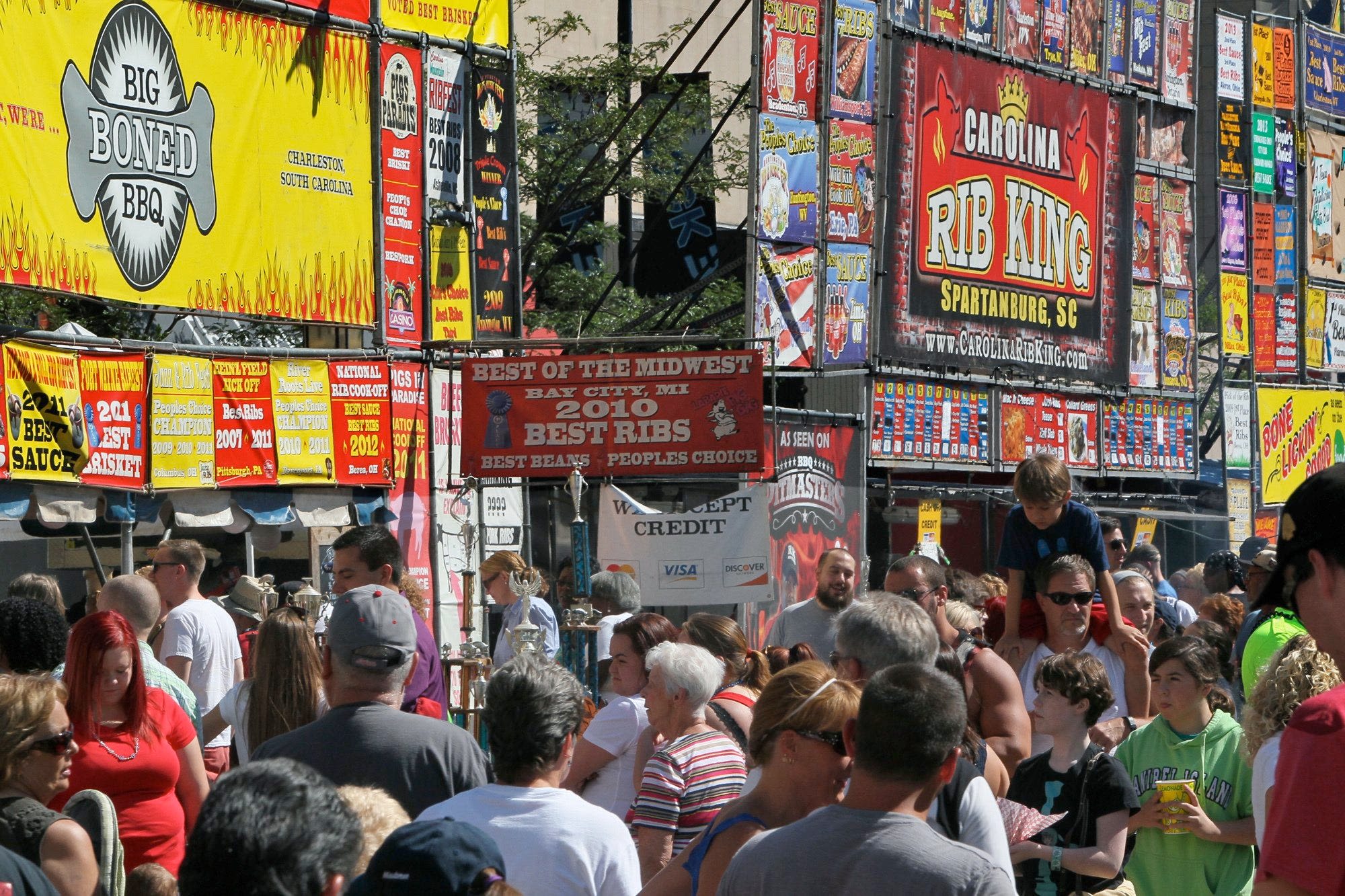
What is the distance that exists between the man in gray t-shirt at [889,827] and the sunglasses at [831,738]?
1.27 feet

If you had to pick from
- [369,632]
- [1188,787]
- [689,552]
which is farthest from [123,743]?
[689,552]

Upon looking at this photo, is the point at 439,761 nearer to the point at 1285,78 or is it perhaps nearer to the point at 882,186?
the point at 882,186

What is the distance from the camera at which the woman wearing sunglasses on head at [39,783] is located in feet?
14.4

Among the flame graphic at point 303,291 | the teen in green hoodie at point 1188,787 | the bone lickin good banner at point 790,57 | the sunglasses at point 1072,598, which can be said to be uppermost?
the bone lickin good banner at point 790,57

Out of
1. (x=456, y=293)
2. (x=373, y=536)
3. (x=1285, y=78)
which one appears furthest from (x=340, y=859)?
(x=1285, y=78)

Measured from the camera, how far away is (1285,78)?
28812 millimetres

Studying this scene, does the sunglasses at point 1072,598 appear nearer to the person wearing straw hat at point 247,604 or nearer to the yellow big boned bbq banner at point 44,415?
the person wearing straw hat at point 247,604

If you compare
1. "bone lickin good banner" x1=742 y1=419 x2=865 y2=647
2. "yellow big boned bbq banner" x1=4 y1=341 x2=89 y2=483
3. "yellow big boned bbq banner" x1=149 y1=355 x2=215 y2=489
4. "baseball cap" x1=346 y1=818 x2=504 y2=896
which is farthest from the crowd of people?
"bone lickin good banner" x1=742 y1=419 x2=865 y2=647

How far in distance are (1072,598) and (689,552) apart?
213 inches

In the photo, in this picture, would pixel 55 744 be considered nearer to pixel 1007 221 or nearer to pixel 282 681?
pixel 282 681

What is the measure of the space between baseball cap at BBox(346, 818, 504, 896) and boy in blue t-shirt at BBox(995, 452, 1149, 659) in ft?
16.3

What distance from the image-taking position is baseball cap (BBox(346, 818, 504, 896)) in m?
2.91

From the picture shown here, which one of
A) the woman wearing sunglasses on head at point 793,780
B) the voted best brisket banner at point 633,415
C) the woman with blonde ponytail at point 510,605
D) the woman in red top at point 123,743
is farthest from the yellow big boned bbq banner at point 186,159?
the woman wearing sunglasses on head at point 793,780

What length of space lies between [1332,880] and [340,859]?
5.47 ft
